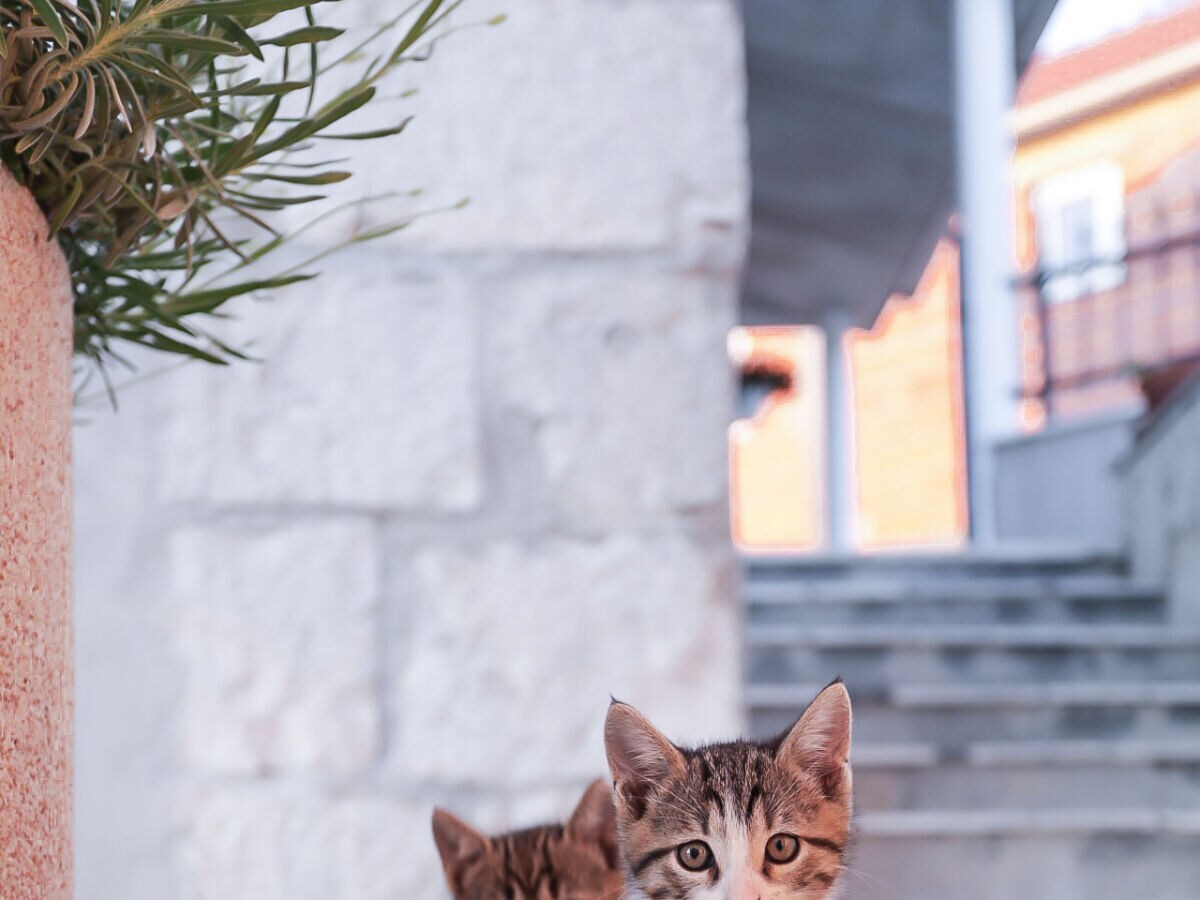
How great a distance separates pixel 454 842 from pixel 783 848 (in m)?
0.19

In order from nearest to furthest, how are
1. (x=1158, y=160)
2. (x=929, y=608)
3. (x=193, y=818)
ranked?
(x=193, y=818), (x=929, y=608), (x=1158, y=160)

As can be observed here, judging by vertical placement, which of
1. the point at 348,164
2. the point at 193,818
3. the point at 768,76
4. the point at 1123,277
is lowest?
the point at 193,818

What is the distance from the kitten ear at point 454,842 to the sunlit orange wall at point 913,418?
8.34 meters

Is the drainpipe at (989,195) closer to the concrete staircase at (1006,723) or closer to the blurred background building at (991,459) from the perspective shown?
the blurred background building at (991,459)

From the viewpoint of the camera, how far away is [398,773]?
100 centimetres

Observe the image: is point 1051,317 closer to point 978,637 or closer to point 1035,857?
point 978,637

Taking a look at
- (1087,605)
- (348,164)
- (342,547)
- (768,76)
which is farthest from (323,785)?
(768,76)

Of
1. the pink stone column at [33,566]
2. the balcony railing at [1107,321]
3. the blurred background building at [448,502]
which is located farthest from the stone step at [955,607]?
the pink stone column at [33,566]

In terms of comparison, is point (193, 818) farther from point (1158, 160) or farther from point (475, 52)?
point (1158, 160)

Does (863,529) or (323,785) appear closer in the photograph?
(323,785)

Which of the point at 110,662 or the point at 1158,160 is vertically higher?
the point at 1158,160

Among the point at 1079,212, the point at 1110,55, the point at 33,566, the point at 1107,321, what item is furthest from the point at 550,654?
the point at 1110,55

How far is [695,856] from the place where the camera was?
1.62ft

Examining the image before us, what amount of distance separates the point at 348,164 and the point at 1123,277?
687 cm
